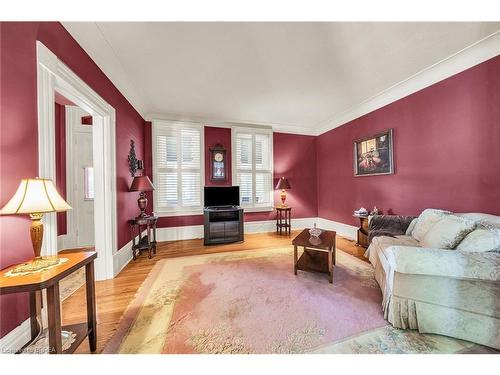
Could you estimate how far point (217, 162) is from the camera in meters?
4.61

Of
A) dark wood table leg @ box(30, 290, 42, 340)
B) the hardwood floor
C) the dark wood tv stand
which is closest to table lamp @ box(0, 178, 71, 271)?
dark wood table leg @ box(30, 290, 42, 340)

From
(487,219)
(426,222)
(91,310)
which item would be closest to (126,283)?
(91,310)

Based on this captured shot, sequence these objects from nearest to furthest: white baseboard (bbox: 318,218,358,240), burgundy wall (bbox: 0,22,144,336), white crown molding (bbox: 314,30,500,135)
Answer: burgundy wall (bbox: 0,22,144,336) < white crown molding (bbox: 314,30,500,135) < white baseboard (bbox: 318,218,358,240)

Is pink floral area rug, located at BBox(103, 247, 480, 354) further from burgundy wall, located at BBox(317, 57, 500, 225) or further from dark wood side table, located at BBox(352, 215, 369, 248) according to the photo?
burgundy wall, located at BBox(317, 57, 500, 225)

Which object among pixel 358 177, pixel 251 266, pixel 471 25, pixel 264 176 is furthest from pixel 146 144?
pixel 471 25

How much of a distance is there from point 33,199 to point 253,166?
13.4 ft

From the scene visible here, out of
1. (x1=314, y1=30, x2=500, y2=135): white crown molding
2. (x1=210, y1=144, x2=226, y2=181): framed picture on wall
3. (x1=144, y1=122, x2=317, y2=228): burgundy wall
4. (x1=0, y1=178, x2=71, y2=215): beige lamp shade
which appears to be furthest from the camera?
(x1=144, y1=122, x2=317, y2=228): burgundy wall

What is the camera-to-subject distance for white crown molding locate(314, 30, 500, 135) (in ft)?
6.88

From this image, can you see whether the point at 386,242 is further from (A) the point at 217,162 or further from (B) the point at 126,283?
(A) the point at 217,162

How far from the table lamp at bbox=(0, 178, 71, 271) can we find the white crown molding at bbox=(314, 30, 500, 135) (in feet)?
13.9

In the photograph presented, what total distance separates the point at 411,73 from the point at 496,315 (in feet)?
9.66

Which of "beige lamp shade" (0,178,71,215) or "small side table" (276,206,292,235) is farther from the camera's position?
"small side table" (276,206,292,235)

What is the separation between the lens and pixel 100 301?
6.54ft
